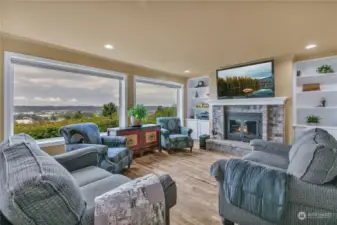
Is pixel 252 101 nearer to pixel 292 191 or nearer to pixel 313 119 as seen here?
pixel 313 119

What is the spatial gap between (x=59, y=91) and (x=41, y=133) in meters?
0.91

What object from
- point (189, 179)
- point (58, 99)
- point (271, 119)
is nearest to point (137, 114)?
point (58, 99)

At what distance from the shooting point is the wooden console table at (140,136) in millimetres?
4051

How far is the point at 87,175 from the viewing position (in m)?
1.86

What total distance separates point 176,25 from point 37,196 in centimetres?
247

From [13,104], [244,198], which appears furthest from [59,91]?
[244,198]

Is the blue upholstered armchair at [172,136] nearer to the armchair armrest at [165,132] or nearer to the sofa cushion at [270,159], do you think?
the armchair armrest at [165,132]

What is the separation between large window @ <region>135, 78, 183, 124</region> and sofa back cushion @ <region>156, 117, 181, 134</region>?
55cm

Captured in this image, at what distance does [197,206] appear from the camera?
7.16 ft

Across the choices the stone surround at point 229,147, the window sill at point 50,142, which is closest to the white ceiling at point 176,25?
the window sill at point 50,142

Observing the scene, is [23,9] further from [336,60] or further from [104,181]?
[336,60]

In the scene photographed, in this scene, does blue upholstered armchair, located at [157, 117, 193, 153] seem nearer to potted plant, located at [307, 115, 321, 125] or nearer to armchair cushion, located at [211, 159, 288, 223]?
potted plant, located at [307, 115, 321, 125]

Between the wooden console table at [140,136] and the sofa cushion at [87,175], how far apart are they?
1936 mm

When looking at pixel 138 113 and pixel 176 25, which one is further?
pixel 138 113
